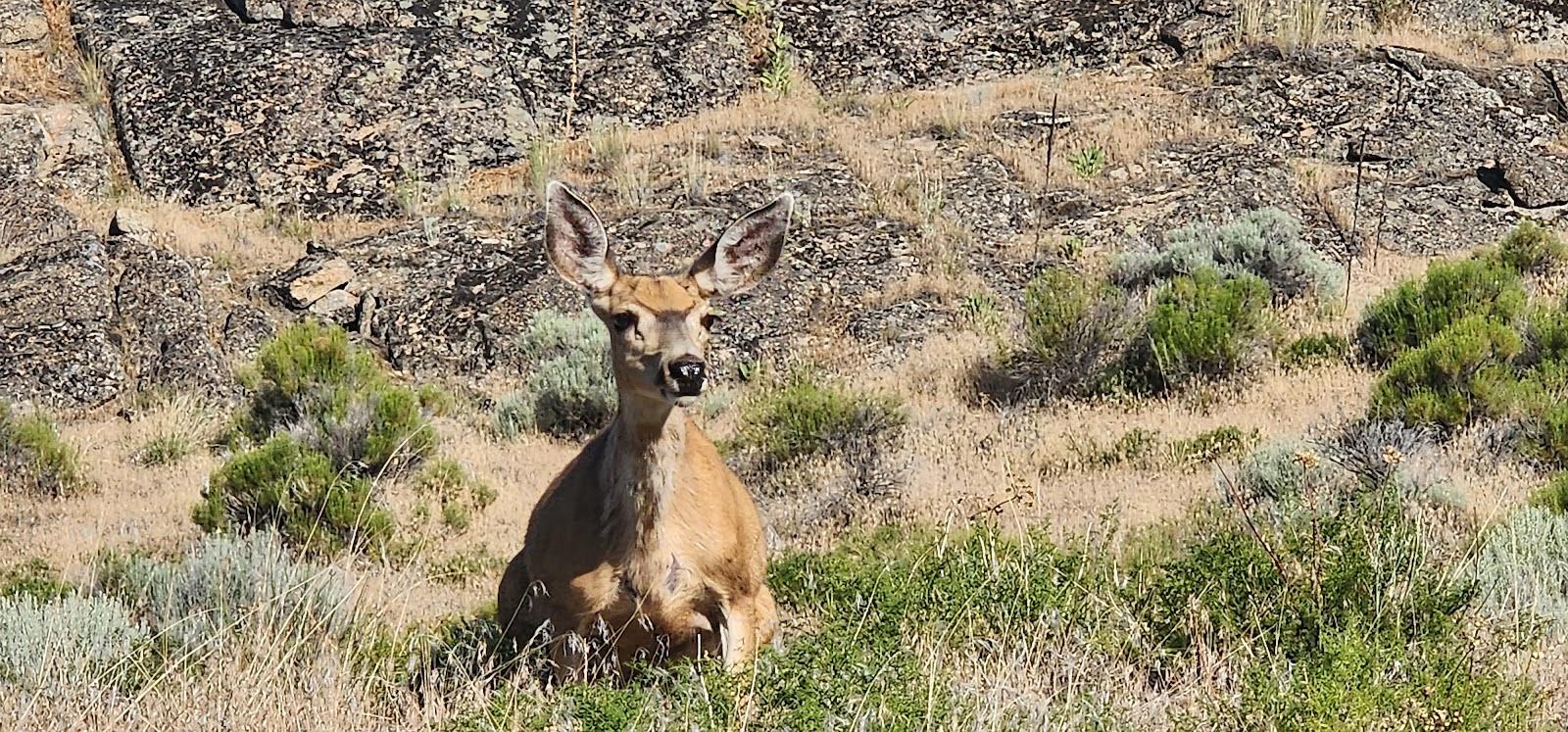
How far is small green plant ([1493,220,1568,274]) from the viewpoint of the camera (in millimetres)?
13812

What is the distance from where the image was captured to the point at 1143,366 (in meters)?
12.4

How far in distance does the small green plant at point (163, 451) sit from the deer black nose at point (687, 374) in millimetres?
7734

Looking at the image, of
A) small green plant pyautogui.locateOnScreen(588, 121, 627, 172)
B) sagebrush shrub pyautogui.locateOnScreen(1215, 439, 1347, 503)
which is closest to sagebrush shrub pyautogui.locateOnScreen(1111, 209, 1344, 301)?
sagebrush shrub pyautogui.locateOnScreen(1215, 439, 1347, 503)

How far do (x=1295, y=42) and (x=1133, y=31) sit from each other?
197 cm

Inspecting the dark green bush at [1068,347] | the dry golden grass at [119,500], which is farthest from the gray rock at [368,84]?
the dark green bush at [1068,347]

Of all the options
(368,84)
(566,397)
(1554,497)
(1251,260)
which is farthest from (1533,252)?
(368,84)

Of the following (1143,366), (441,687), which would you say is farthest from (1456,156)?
(441,687)

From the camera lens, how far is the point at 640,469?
20.6ft

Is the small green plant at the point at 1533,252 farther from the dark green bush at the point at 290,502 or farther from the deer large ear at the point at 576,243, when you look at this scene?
the deer large ear at the point at 576,243

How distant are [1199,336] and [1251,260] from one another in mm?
2449

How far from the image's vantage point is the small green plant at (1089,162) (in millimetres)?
16922

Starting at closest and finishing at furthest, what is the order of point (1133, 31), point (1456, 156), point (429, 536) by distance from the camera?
point (429, 536) < point (1456, 156) < point (1133, 31)

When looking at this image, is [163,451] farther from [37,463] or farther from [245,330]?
[245,330]

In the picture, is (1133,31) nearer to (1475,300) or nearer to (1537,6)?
(1537,6)
